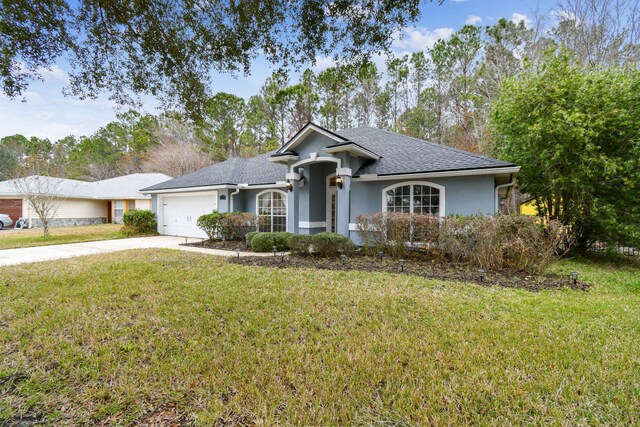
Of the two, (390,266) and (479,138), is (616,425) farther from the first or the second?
(479,138)

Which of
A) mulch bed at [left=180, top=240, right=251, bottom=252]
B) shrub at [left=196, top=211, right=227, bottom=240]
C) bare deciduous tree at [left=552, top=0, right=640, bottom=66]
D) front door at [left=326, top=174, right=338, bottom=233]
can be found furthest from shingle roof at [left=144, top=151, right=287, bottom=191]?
bare deciduous tree at [left=552, top=0, right=640, bottom=66]

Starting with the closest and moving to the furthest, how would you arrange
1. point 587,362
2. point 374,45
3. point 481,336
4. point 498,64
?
point 587,362
point 481,336
point 374,45
point 498,64

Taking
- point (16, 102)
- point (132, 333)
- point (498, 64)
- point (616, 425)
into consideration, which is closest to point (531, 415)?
point (616, 425)

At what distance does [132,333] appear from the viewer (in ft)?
12.3

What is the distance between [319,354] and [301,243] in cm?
598

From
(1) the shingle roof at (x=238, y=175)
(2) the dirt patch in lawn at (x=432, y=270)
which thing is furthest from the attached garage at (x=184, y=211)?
(2) the dirt patch in lawn at (x=432, y=270)

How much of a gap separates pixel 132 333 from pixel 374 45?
5.76 m

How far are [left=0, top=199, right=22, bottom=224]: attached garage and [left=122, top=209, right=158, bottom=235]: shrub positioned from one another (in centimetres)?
1276

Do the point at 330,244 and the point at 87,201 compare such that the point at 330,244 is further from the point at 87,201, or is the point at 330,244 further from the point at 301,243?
the point at 87,201

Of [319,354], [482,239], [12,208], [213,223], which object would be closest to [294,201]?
[213,223]

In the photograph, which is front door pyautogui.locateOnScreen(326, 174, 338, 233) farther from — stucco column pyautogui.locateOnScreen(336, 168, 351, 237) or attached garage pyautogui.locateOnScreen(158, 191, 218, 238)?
attached garage pyautogui.locateOnScreen(158, 191, 218, 238)

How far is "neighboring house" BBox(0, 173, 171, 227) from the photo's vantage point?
21594 mm

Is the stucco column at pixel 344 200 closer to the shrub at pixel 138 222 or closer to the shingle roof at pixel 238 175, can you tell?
the shingle roof at pixel 238 175

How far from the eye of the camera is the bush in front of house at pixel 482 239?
6699mm
